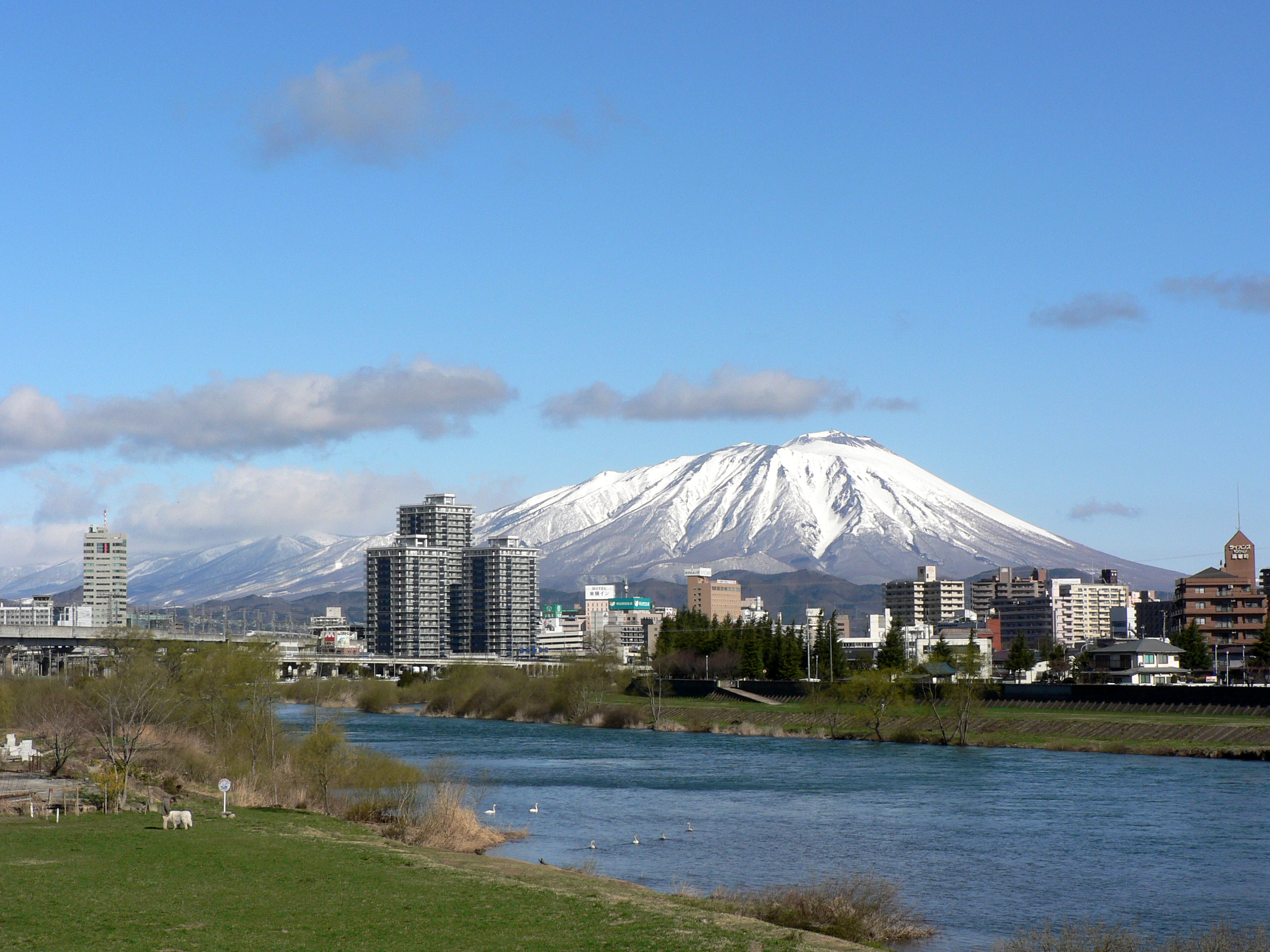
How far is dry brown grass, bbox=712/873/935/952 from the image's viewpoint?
2419 cm

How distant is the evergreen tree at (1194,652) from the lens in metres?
104

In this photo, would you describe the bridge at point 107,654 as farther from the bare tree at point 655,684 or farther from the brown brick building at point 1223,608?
the brown brick building at point 1223,608

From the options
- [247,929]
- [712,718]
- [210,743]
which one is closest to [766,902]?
[247,929]

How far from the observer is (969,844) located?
38.3m

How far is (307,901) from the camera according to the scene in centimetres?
2206

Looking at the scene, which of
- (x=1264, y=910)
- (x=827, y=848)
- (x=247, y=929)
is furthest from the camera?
(x=827, y=848)

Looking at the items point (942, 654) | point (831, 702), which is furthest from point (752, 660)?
point (831, 702)

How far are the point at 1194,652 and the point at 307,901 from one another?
96137mm

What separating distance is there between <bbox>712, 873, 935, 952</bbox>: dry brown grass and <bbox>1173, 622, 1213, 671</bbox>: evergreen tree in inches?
3334

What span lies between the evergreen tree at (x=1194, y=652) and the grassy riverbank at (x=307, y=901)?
86.7m

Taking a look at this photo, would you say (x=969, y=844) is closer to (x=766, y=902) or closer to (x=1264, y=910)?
(x=1264, y=910)

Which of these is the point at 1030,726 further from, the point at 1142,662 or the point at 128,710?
the point at 128,710

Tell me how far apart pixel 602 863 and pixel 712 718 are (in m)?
59.8

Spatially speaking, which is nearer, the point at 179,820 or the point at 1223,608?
the point at 179,820
